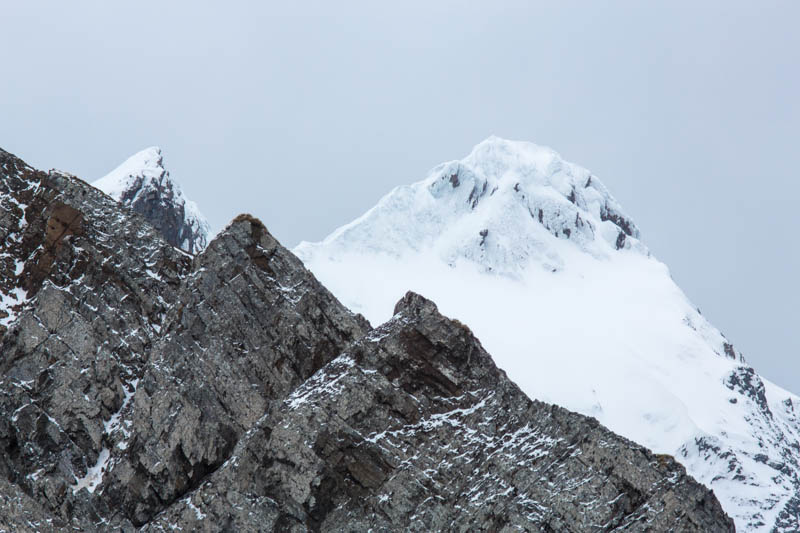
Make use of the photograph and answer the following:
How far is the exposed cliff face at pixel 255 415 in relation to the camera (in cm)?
5072

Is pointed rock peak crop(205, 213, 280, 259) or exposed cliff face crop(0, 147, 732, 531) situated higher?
pointed rock peak crop(205, 213, 280, 259)

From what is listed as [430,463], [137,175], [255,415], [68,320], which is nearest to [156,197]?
[137,175]

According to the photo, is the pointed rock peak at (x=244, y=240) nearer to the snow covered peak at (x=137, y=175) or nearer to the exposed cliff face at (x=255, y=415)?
the exposed cliff face at (x=255, y=415)

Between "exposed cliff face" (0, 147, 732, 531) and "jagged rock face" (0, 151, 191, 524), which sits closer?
"exposed cliff face" (0, 147, 732, 531)

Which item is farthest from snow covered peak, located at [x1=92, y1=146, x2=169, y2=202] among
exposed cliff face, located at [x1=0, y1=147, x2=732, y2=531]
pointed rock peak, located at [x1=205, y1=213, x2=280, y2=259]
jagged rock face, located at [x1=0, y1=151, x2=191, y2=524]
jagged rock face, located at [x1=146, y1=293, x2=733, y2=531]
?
jagged rock face, located at [x1=146, y1=293, x2=733, y2=531]

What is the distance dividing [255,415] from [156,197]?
261 feet

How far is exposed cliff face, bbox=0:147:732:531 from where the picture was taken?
50719 mm

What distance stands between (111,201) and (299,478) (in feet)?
105

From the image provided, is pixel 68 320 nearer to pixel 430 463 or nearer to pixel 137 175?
pixel 430 463

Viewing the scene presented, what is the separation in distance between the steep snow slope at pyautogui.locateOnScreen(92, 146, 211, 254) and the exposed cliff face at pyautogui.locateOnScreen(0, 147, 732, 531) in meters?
58.5

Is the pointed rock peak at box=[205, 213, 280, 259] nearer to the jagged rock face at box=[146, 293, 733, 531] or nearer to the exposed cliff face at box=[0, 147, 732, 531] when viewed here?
the exposed cliff face at box=[0, 147, 732, 531]

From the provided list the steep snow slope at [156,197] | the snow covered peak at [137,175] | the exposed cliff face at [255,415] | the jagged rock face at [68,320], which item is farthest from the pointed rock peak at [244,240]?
the snow covered peak at [137,175]

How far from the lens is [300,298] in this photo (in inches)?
2576

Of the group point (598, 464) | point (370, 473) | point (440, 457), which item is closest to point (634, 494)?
point (598, 464)
